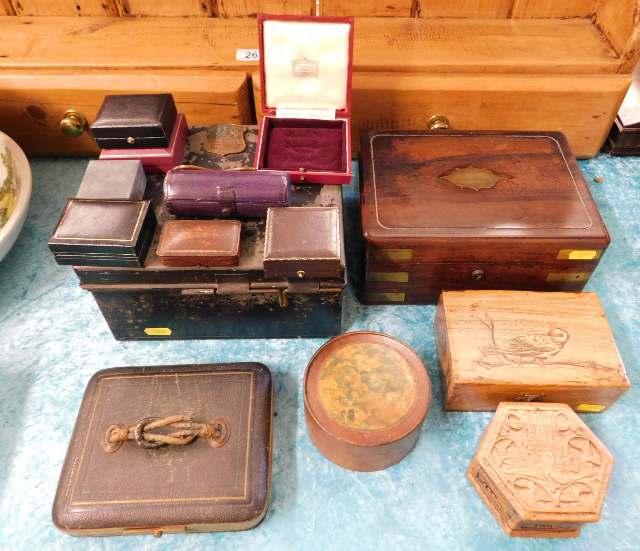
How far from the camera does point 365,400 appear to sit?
1402 millimetres

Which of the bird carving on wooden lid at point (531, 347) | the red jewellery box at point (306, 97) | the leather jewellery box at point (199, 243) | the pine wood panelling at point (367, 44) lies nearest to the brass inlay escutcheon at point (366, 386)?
the bird carving on wooden lid at point (531, 347)

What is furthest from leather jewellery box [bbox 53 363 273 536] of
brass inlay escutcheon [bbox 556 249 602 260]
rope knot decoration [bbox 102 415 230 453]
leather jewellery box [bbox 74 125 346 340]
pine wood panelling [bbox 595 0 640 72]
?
pine wood panelling [bbox 595 0 640 72]

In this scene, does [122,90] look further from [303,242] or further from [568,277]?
[568,277]

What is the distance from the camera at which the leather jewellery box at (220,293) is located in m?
1.50

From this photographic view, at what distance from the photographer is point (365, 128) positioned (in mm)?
2139

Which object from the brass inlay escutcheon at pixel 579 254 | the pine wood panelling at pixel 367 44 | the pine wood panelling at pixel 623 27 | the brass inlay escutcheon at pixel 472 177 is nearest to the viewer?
the brass inlay escutcheon at pixel 579 254

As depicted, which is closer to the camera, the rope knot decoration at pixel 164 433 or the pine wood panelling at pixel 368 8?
the rope knot decoration at pixel 164 433

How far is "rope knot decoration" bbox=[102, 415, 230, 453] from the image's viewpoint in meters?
1.40

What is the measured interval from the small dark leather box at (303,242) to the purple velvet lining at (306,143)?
1.02 ft

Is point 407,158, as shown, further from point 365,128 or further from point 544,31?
point 544,31

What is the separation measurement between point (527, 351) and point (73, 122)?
1.84 m

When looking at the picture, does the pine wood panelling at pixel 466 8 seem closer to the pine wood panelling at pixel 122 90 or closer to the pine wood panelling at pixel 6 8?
the pine wood panelling at pixel 122 90

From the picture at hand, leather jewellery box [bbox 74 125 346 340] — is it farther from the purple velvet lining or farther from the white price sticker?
the white price sticker

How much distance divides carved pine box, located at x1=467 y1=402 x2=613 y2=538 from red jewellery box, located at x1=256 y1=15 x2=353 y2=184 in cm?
87
